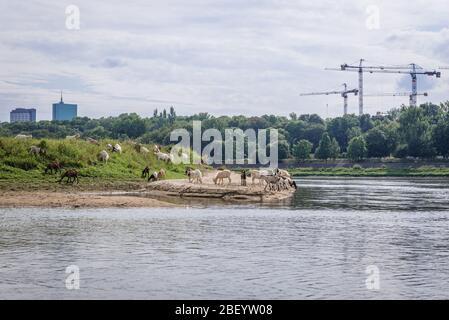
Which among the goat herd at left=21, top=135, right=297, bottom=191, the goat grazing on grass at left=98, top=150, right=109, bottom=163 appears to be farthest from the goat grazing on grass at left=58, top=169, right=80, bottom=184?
the goat grazing on grass at left=98, top=150, right=109, bottom=163

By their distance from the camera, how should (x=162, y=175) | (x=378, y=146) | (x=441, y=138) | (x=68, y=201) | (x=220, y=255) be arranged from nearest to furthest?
(x=220, y=255)
(x=68, y=201)
(x=162, y=175)
(x=441, y=138)
(x=378, y=146)

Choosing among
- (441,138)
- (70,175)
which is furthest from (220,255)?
(441,138)

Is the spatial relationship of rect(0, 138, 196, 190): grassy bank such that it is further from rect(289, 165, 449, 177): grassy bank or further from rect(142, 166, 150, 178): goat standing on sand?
rect(289, 165, 449, 177): grassy bank

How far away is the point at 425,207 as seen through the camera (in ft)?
162

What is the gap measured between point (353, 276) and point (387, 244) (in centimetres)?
788

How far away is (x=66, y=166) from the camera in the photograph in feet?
193

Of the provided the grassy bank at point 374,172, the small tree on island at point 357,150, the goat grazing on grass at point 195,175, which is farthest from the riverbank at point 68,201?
the small tree on island at point 357,150

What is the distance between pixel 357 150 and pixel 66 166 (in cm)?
13693

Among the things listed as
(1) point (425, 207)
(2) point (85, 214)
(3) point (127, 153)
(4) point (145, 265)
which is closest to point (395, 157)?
(3) point (127, 153)

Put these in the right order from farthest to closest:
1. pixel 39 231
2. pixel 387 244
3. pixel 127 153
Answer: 1. pixel 127 153
2. pixel 39 231
3. pixel 387 244

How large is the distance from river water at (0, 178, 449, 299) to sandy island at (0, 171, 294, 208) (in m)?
3.58

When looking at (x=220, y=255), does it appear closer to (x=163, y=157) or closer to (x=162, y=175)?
(x=162, y=175)
